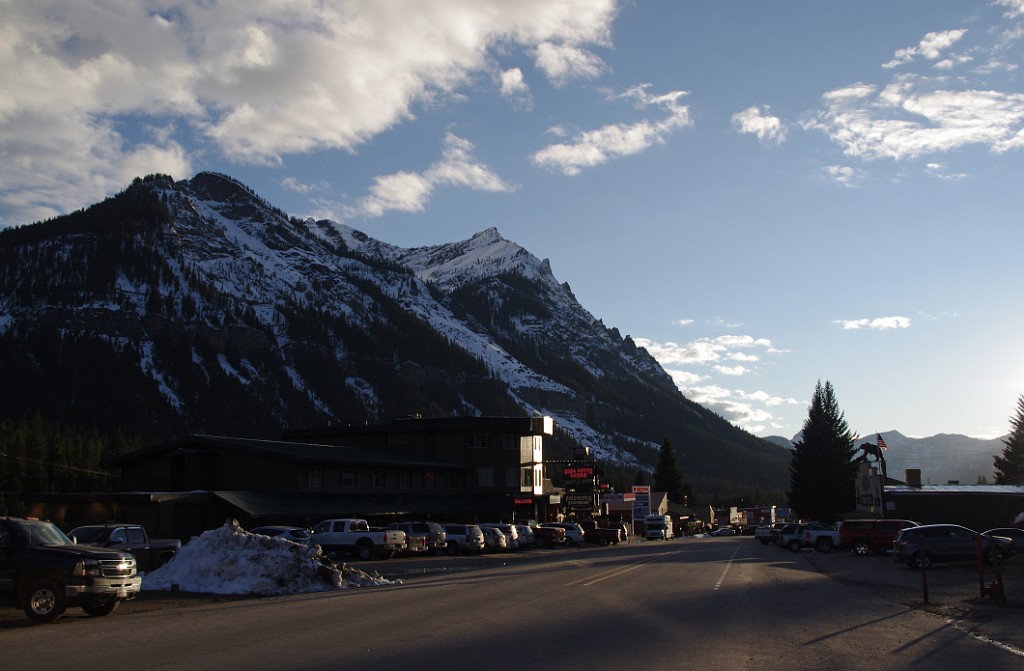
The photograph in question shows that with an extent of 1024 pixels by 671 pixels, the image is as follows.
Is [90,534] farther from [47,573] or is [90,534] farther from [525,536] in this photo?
[525,536]

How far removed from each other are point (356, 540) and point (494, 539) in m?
12.5

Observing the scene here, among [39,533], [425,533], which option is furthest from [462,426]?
[39,533]

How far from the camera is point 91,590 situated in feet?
58.2

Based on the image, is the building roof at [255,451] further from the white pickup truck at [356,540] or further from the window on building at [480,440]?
the white pickup truck at [356,540]

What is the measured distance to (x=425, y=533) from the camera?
153 ft

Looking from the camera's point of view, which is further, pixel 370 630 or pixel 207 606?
pixel 207 606

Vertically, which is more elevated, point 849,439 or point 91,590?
point 849,439

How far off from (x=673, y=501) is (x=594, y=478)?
62356 millimetres

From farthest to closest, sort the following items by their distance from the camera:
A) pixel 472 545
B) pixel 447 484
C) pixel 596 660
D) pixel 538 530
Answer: pixel 447 484 < pixel 538 530 < pixel 472 545 < pixel 596 660

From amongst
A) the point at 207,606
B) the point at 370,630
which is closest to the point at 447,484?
the point at 207,606

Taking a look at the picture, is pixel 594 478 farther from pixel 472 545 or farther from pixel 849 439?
pixel 472 545

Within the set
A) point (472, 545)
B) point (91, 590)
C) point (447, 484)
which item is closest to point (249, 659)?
point (91, 590)

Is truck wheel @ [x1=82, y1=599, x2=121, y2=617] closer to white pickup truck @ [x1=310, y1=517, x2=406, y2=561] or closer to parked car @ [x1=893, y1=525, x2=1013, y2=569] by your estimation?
white pickup truck @ [x1=310, y1=517, x2=406, y2=561]

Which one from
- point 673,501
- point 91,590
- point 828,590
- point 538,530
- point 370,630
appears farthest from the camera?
point 673,501
